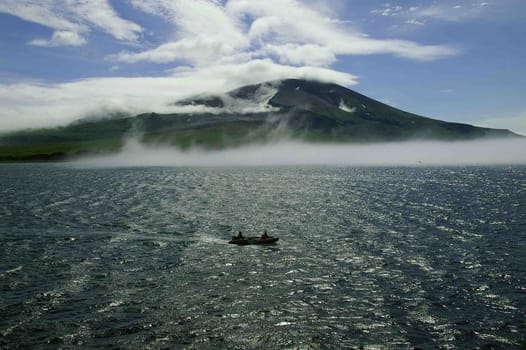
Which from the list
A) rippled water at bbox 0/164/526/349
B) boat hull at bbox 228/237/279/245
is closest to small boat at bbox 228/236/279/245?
boat hull at bbox 228/237/279/245

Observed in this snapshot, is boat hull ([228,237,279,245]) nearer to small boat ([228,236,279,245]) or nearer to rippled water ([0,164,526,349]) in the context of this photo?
small boat ([228,236,279,245])

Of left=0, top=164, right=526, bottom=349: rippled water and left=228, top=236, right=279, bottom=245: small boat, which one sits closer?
left=0, top=164, right=526, bottom=349: rippled water

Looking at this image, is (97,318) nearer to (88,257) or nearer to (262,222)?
(88,257)

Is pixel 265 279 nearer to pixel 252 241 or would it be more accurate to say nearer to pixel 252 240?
pixel 252 241

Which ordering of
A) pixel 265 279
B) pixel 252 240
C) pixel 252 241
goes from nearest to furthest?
1. pixel 265 279
2. pixel 252 241
3. pixel 252 240

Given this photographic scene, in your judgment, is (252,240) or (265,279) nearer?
(265,279)

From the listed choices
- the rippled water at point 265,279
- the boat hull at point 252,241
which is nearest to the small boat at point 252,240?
the boat hull at point 252,241

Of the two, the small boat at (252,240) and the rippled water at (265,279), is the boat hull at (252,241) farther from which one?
the rippled water at (265,279)

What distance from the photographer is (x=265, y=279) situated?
5081cm

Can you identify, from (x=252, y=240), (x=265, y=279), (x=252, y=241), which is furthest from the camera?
(x=252, y=240)

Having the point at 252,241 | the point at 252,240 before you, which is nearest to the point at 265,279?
the point at 252,241

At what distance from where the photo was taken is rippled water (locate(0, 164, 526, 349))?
36.1m

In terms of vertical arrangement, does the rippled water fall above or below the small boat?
below

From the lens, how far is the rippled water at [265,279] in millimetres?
36062
